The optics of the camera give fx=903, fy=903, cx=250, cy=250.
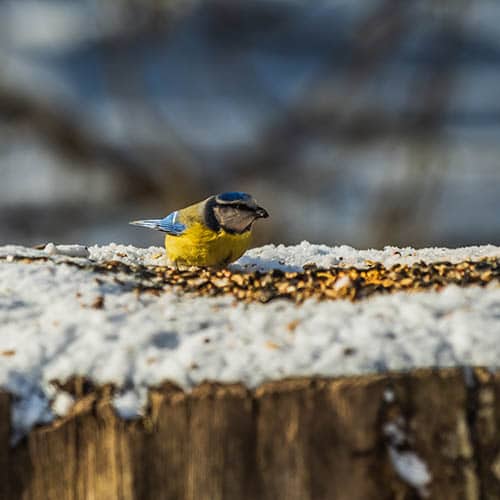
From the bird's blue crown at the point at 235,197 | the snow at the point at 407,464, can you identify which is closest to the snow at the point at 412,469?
the snow at the point at 407,464

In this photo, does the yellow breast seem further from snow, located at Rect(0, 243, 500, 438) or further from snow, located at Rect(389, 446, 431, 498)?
snow, located at Rect(389, 446, 431, 498)

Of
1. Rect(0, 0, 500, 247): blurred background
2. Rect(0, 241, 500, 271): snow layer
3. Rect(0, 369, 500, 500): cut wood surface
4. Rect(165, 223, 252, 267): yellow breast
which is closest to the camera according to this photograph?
Rect(0, 369, 500, 500): cut wood surface

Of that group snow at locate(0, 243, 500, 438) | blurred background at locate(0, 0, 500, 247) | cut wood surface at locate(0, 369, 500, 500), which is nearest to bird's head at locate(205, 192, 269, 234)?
snow at locate(0, 243, 500, 438)

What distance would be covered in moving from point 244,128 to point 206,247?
6.44 meters

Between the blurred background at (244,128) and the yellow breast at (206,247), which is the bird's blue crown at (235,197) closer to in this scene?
the yellow breast at (206,247)

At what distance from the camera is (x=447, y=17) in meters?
8.70

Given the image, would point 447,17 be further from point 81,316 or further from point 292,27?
point 81,316

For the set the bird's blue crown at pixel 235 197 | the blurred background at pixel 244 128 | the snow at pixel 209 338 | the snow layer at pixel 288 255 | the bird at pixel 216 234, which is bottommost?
the snow at pixel 209 338

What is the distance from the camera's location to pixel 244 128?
9570mm

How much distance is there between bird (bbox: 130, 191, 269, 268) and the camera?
3230 millimetres

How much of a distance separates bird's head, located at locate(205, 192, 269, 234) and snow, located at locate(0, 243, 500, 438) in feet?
3.38

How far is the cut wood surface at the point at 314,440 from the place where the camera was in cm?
166

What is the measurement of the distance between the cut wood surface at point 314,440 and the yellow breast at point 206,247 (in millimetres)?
1535

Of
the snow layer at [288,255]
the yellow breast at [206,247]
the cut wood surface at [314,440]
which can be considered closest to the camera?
the cut wood surface at [314,440]
